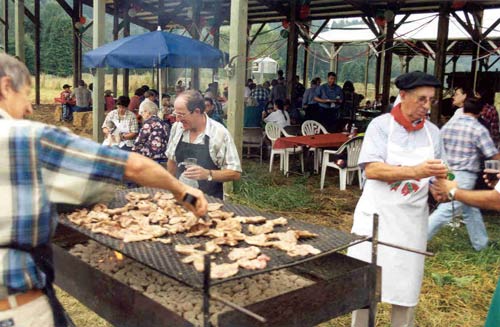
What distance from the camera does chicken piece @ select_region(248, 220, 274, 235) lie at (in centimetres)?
287

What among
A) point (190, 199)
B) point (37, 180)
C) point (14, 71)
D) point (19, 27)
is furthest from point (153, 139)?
point (19, 27)

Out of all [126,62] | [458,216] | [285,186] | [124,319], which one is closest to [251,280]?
[124,319]

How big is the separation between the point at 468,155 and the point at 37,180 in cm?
521

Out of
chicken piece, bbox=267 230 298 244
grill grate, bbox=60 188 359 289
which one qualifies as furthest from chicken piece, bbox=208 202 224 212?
chicken piece, bbox=267 230 298 244

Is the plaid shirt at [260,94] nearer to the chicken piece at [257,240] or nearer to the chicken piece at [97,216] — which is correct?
the chicken piece at [97,216]

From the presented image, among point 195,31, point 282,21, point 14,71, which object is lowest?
point 14,71

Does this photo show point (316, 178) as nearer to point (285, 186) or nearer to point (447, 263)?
point (285, 186)

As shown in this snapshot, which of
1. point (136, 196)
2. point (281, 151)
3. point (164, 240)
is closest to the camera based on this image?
point (164, 240)

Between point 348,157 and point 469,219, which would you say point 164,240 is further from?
point 348,157

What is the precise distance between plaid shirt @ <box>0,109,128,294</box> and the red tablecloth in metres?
7.14

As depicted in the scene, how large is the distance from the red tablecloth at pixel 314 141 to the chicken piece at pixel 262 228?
584cm

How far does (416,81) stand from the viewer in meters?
3.02

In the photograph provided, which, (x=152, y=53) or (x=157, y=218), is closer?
(x=157, y=218)

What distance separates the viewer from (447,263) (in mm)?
A: 5449
